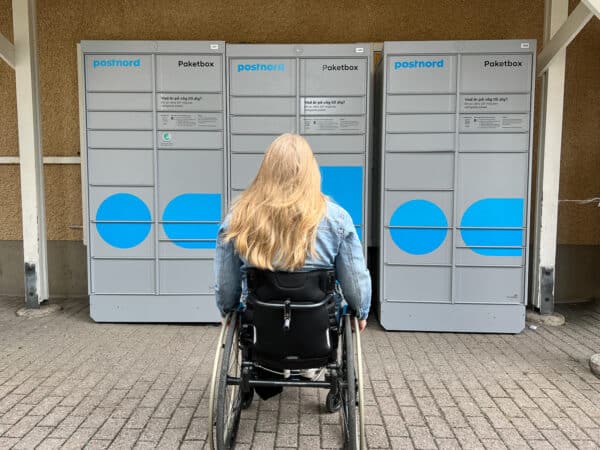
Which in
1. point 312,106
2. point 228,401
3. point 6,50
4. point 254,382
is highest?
point 6,50

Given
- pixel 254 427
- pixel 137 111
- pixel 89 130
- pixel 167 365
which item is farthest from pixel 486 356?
pixel 89 130

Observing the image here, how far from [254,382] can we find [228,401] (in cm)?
62

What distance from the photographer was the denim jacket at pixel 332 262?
2.20 metres

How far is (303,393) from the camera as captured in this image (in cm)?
316

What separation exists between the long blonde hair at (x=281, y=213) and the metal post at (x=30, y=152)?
3.68 metres

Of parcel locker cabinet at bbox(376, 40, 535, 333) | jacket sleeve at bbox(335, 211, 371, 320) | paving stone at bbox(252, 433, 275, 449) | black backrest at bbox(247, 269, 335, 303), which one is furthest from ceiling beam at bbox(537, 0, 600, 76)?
paving stone at bbox(252, 433, 275, 449)

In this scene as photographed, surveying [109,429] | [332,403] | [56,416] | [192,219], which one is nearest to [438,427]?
[332,403]

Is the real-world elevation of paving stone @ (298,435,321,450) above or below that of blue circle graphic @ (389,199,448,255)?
below

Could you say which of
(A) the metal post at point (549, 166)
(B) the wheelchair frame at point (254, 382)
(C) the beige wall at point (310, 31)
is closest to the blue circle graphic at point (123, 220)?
(C) the beige wall at point (310, 31)

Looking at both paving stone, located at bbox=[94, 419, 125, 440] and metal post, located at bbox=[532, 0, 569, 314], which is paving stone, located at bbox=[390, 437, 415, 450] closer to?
paving stone, located at bbox=[94, 419, 125, 440]

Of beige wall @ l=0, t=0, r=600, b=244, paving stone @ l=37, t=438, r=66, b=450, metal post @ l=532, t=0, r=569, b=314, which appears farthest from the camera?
beige wall @ l=0, t=0, r=600, b=244

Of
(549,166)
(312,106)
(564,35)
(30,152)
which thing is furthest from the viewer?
(30,152)

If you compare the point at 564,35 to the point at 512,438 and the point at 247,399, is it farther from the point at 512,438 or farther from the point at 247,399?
the point at 247,399

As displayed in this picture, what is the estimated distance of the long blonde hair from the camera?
82.8 inches
